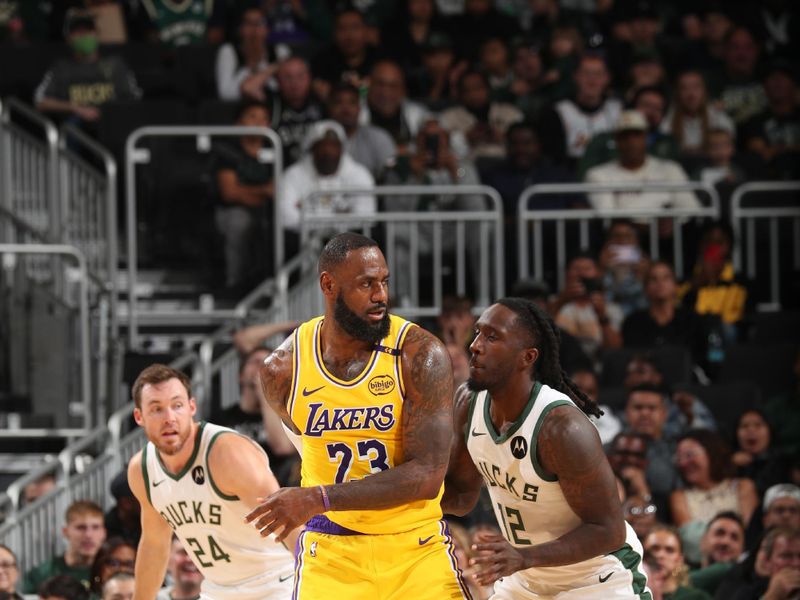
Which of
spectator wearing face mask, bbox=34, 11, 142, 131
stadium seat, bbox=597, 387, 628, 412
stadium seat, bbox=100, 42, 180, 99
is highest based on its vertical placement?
stadium seat, bbox=100, 42, 180, 99

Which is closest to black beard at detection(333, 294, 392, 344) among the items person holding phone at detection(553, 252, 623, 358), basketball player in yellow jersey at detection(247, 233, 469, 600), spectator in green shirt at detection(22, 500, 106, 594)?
basketball player in yellow jersey at detection(247, 233, 469, 600)

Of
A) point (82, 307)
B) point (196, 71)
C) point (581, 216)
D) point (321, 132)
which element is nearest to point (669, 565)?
point (581, 216)

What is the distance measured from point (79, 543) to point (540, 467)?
4.57m

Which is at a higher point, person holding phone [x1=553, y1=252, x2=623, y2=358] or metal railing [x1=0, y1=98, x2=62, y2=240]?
metal railing [x1=0, y1=98, x2=62, y2=240]

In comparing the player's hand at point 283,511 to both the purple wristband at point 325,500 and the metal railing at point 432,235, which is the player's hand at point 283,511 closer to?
the purple wristband at point 325,500

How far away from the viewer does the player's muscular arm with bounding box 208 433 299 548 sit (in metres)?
7.70

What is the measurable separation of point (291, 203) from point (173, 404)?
6047 mm

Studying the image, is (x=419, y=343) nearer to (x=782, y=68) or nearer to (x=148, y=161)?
(x=148, y=161)

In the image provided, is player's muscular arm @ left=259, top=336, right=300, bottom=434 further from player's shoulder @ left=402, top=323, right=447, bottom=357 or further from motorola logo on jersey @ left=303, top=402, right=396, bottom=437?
player's shoulder @ left=402, top=323, right=447, bottom=357

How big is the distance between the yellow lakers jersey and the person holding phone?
228 inches

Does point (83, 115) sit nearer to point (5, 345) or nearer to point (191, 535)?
point (5, 345)

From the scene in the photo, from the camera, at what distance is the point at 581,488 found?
6.70 metres

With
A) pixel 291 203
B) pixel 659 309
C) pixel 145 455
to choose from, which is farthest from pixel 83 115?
pixel 145 455

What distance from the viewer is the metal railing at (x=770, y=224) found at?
44.7ft
